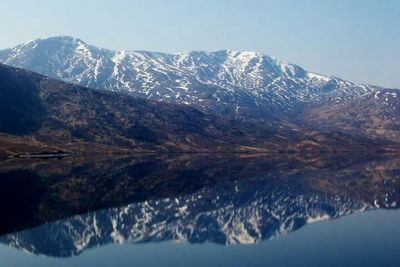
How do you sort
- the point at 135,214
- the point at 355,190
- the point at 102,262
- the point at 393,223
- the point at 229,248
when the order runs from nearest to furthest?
the point at 102,262, the point at 229,248, the point at 393,223, the point at 135,214, the point at 355,190

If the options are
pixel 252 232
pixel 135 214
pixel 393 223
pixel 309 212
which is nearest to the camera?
pixel 252 232

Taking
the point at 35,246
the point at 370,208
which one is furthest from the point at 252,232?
the point at 370,208

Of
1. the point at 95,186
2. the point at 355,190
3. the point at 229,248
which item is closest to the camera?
the point at 229,248

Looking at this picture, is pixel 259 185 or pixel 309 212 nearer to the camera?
pixel 309 212

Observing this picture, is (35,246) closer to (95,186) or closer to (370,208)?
(95,186)

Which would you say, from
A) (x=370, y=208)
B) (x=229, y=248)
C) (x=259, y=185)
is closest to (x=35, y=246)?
(x=229, y=248)

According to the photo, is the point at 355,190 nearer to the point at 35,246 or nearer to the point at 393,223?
the point at 393,223
